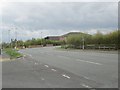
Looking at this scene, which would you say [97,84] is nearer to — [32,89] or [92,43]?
[32,89]

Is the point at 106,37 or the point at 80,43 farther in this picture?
the point at 80,43

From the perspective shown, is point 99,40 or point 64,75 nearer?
point 64,75

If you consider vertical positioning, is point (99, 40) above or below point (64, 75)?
above

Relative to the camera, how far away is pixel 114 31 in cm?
6359

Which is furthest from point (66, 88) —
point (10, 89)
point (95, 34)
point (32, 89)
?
point (95, 34)

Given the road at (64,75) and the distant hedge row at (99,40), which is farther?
the distant hedge row at (99,40)

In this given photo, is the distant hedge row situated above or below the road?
above

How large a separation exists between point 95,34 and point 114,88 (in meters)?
66.1

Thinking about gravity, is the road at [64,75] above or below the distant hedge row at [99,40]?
below

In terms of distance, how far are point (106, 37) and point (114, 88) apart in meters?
58.8

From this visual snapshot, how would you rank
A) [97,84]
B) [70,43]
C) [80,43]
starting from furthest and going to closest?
[70,43] < [80,43] < [97,84]

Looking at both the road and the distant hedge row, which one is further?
the distant hedge row

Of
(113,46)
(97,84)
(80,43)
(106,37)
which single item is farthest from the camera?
(80,43)

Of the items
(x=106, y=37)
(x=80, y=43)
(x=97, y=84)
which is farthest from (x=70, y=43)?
(x=97, y=84)
